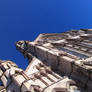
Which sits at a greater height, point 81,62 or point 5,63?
point 81,62

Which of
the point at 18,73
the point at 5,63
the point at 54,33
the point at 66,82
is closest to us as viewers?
the point at 66,82

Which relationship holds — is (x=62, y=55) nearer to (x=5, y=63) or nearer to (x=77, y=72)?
(x=77, y=72)

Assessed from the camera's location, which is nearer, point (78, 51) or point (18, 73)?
point (18, 73)

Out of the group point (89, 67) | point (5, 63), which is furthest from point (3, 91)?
Result: point (89, 67)

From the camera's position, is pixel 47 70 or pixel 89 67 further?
pixel 47 70

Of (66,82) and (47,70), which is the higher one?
(66,82)

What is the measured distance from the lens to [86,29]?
1144 inches

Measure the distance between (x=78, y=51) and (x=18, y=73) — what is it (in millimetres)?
8683

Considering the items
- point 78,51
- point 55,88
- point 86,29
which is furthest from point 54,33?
point 55,88

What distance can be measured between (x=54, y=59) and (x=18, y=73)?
4711 mm

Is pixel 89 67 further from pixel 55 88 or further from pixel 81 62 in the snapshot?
pixel 55 88

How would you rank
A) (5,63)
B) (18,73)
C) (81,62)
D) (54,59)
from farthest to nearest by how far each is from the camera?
(5,63)
(54,59)
(18,73)
(81,62)

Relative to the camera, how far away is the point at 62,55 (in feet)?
59.3

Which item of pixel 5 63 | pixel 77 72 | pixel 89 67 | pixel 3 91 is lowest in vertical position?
pixel 3 91
